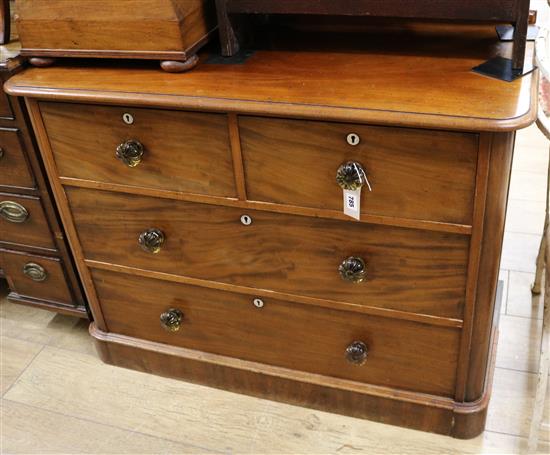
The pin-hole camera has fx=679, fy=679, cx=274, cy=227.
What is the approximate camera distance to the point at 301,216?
1.41 metres

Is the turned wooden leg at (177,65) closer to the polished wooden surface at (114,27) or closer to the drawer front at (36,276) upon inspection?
the polished wooden surface at (114,27)

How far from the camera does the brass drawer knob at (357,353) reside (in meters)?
1.53

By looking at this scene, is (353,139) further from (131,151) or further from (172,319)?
(172,319)

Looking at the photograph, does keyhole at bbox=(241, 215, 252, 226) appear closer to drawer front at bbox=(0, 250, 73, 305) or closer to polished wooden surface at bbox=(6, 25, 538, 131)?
polished wooden surface at bbox=(6, 25, 538, 131)

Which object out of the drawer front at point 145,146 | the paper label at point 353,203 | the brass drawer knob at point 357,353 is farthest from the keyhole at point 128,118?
the brass drawer knob at point 357,353

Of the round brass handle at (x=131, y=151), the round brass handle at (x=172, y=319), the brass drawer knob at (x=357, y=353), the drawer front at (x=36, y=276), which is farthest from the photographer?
the drawer front at (x=36, y=276)

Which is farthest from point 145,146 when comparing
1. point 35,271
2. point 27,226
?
point 35,271

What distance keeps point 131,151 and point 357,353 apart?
0.67m

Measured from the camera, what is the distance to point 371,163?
128 cm

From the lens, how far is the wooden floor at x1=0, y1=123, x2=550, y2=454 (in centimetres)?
163

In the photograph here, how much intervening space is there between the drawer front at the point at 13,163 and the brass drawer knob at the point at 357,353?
88cm

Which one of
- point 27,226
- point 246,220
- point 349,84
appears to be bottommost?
point 27,226

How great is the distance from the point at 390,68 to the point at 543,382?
0.77 meters

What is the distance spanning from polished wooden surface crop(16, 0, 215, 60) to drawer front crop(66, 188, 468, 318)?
327mm
